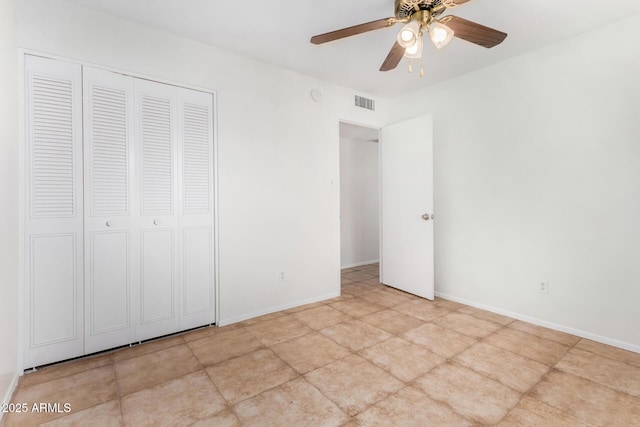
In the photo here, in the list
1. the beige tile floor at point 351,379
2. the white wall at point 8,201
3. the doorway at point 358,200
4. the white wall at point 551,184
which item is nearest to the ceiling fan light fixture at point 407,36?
the white wall at point 551,184

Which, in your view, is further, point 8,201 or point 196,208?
point 196,208

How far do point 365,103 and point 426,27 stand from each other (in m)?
2.11

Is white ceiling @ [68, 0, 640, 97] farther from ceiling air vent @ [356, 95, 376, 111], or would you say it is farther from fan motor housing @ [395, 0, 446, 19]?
ceiling air vent @ [356, 95, 376, 111]

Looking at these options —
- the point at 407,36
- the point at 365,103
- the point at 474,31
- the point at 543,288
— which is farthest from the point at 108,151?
the point at 543,288

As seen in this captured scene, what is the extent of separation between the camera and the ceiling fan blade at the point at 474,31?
1.75 meters

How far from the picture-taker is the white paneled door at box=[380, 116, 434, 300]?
348 centimetres

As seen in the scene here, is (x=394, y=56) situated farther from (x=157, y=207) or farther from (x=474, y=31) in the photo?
(x=157, y=207)

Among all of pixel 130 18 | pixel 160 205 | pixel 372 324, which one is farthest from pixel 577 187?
pixel 130 18

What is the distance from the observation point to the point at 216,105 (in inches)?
109

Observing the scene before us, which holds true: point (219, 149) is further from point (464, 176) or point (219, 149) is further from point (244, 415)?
point (464, 176)

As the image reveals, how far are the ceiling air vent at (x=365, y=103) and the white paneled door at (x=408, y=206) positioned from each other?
0.35 m

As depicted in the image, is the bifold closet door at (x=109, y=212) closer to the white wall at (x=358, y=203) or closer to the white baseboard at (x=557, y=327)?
the white baseboard at (x=557, y=327)

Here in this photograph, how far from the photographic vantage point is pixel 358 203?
550 cm

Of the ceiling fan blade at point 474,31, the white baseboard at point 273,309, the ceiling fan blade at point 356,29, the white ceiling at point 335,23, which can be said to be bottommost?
the white baseboard at point 273,309
